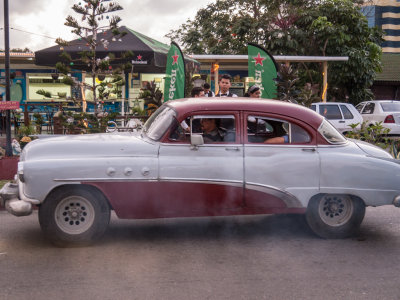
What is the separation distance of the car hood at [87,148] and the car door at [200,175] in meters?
0.21

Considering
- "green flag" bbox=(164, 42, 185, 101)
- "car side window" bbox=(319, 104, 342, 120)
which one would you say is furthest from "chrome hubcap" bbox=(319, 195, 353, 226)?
"car side window" bbox=(319, 104, 342, 120)

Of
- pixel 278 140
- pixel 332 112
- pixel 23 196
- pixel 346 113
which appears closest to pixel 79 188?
pixel 23 196

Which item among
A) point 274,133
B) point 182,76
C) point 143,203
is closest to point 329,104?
point 182,76

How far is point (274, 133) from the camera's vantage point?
6.00m

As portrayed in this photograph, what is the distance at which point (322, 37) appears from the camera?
22453 millimetres

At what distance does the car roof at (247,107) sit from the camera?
5.75 m

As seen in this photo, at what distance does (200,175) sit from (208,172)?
0.09 m

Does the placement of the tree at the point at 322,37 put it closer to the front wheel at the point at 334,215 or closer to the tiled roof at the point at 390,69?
the tiled roof at the point at 390,69

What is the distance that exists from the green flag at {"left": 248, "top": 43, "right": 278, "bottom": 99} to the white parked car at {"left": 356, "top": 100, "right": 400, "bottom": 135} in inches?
302

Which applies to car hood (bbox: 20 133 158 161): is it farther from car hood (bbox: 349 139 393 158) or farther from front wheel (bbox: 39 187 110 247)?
car hood (bbox: 349 139 393 158)

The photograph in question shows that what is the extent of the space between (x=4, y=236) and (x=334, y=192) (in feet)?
12.2

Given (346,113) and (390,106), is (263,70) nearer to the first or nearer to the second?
(346,113)

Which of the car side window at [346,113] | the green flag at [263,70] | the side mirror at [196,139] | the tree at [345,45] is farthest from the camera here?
the tree at [345,45]

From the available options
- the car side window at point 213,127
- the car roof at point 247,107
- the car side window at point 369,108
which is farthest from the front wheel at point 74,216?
the car side window at point 369,108
